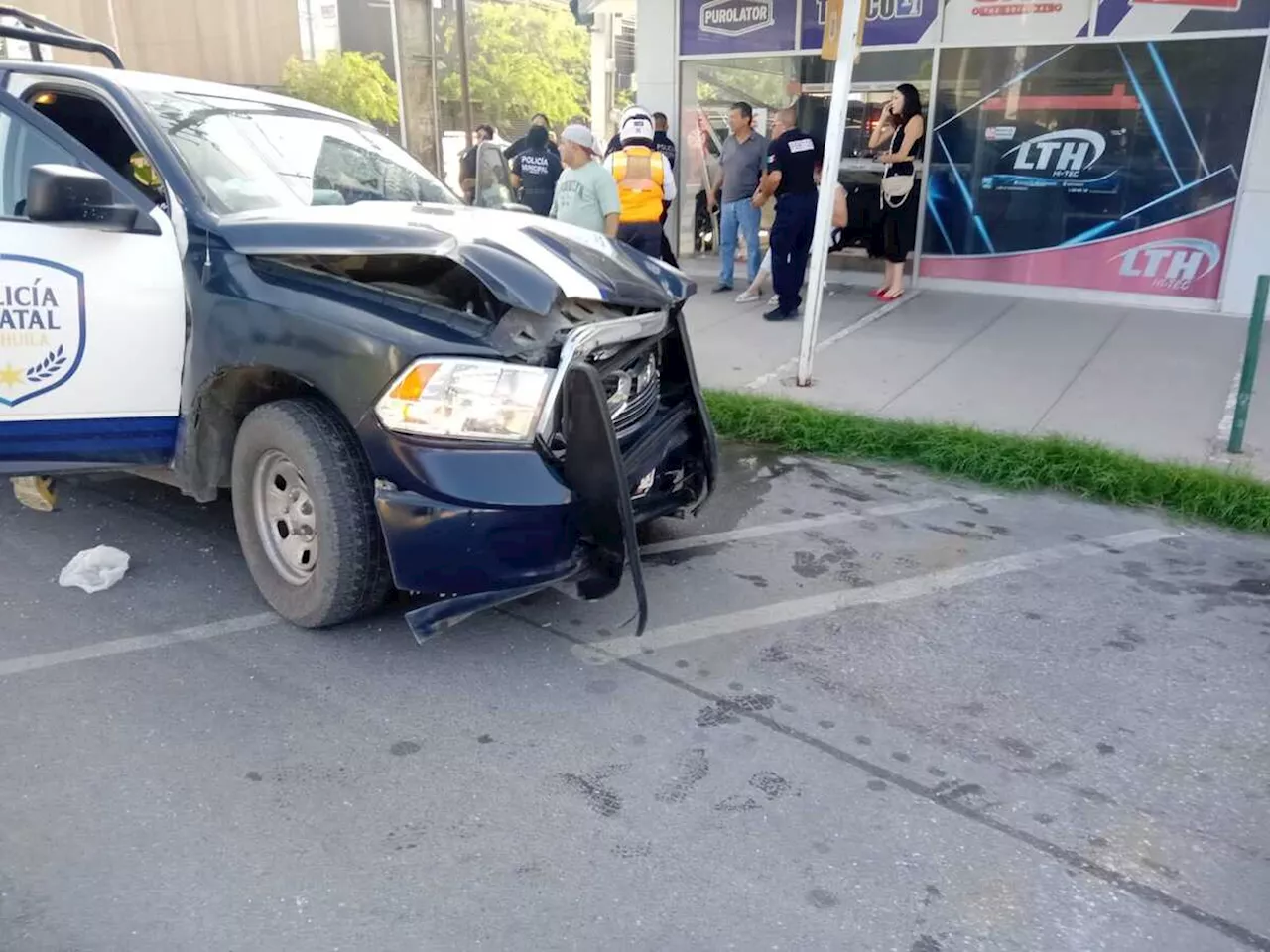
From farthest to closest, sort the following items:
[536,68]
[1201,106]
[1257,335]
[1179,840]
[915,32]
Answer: [536,68], [915,32], [1201,106], [1257,335], [1179,840]

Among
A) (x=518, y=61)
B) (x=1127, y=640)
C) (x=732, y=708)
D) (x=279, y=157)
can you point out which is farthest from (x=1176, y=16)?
(x=518, y=61)

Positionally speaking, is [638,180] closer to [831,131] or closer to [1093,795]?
[831,131]

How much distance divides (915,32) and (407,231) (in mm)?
8290

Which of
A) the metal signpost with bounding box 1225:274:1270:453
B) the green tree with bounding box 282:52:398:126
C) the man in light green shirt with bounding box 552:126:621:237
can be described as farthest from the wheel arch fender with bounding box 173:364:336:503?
the green tree with bounding box 282:52:398:126

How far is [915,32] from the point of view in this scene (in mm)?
10188

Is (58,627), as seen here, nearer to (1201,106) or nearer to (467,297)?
(467,297)

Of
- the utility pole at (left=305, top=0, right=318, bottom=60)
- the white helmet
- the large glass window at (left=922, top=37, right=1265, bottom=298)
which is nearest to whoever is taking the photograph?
the white helmet

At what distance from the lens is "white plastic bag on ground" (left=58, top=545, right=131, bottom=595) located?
4.31m

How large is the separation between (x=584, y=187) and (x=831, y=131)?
194 cm

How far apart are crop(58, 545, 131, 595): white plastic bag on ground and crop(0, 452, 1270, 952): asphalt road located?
6 cm

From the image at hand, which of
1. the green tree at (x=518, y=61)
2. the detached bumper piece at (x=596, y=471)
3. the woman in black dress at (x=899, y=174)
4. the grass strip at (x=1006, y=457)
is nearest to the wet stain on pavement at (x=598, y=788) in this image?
the detached bumper piece at (x=596, y=471)

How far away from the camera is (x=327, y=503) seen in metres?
3.60

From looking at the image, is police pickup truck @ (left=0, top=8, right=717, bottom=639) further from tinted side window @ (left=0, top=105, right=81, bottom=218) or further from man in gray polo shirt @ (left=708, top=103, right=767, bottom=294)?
man in gray polo shirt @ (left=708, top=103, right=767, bottom=294)

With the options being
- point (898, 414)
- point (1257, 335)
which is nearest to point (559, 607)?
point (898, 414)
